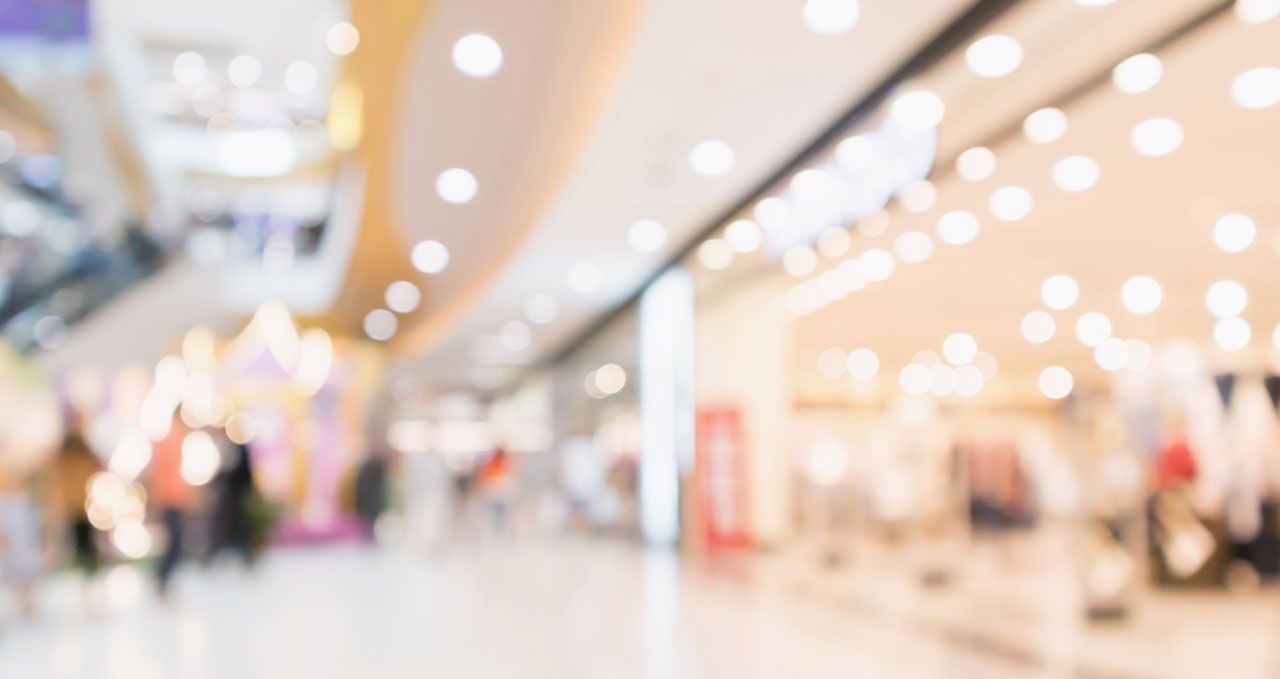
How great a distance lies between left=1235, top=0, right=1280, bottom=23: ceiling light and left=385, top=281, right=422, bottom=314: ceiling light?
997 cm

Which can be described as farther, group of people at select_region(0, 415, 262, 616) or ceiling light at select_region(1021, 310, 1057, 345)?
ceiling light at select_region(1021, 310, 1057, 345)

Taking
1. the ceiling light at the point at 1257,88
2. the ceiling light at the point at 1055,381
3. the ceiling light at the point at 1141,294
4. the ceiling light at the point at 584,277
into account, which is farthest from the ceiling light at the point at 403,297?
the ceiling light at the point at 1055,381

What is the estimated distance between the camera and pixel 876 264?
8.63m

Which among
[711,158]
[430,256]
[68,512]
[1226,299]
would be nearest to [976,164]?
→ [711,158]

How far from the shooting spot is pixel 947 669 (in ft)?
13.6

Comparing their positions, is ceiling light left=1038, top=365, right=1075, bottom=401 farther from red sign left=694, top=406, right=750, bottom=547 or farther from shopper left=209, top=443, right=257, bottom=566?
shopper left=209, top=443, right=257, bottom=566

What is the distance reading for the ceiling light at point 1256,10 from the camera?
3.90 m

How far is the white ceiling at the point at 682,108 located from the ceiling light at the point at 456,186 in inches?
4.4

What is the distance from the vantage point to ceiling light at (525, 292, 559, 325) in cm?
1120

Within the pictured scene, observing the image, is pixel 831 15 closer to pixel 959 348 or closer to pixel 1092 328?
pixel 1092 328

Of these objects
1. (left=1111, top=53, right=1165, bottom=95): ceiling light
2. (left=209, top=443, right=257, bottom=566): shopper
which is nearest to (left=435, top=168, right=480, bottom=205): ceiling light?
(left=209, top=443, right=257, bottom=566): shopper

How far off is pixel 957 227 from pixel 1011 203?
2.10ft

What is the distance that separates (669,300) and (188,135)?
12287 mm

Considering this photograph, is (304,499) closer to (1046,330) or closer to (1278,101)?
(1046,330)
